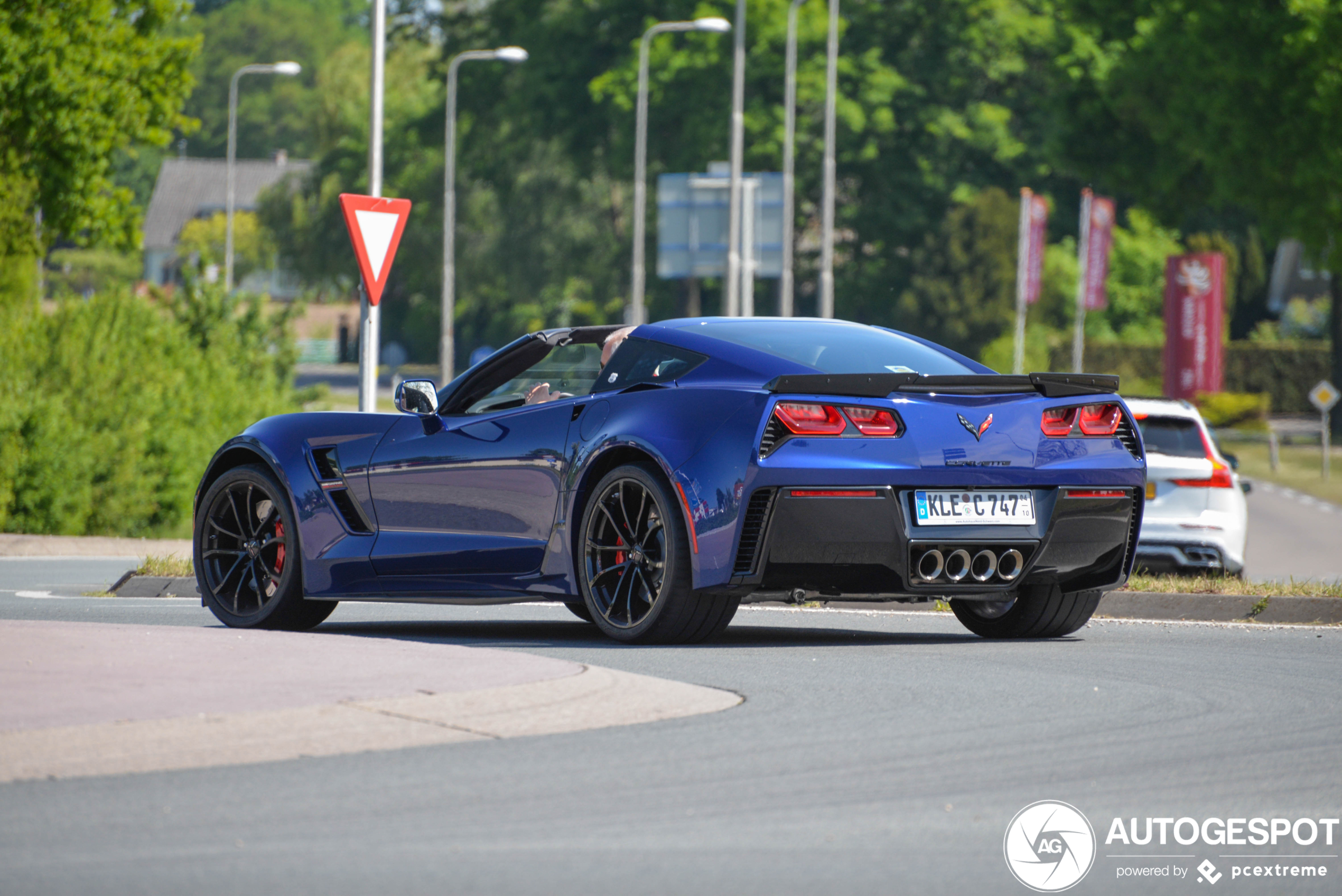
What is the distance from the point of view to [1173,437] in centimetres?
1609

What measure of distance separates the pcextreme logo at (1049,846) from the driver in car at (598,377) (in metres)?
4.12

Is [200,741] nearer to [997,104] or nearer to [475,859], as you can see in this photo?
[475,859]

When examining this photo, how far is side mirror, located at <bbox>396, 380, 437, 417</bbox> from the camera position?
9812 mm

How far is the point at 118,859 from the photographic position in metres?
5.04

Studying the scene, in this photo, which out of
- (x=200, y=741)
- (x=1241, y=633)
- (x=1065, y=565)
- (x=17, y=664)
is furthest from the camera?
(x=1241, y=633)

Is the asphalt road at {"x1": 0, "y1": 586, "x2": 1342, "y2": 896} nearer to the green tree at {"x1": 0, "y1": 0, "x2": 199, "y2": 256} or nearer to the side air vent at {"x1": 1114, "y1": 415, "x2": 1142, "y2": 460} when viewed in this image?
the side air vent at {"x1": 1114, "y1": 415, "x2": 1142, "y2": 460}

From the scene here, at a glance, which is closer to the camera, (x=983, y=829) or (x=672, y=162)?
(x=983, y=829)

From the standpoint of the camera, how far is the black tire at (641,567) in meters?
8.71

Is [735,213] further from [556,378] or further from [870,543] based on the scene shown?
[870,543]

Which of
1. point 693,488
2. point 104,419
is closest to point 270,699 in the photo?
point 693,488

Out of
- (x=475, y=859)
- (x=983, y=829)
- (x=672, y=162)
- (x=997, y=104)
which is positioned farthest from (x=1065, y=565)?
(x=997, y=104)

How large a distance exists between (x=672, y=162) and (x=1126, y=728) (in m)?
59.0

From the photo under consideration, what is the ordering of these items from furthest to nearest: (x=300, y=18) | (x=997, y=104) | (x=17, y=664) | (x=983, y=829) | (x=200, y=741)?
(x=300, y=18) < (x=997, y=104) < (x=17, y=664) < (x=200, y=741) < (x=983, y=829)

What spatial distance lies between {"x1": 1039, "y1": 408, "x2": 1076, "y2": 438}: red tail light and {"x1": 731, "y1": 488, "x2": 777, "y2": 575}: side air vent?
1.21 meters
